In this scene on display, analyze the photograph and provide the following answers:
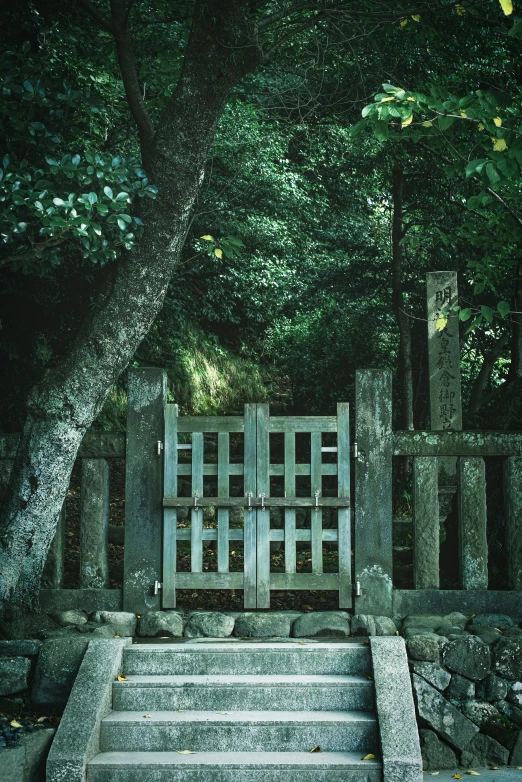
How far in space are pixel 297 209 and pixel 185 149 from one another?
26.6ft

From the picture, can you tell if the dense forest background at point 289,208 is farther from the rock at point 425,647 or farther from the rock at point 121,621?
the rock at point 425,647

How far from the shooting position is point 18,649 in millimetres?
6199

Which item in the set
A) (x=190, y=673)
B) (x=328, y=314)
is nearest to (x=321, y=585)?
(x=190, y=673)

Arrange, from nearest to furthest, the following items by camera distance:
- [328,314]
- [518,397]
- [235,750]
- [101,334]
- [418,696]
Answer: [235,750] → [418,696] → [101,334] → [518,397] → [328,314]

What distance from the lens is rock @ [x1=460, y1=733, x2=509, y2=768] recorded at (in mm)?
5945

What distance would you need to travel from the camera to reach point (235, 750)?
A: 17.9 ft

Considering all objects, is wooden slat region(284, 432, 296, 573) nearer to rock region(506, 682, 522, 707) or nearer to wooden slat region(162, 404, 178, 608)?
wooden slat region(162, 404, 178, 608)

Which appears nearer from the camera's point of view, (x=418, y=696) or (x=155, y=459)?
(x=418, y=696)

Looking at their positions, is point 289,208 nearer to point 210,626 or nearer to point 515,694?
point 210,626

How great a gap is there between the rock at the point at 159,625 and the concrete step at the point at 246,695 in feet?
2.22

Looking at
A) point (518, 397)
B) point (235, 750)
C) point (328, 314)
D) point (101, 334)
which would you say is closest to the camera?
point (235, 750)

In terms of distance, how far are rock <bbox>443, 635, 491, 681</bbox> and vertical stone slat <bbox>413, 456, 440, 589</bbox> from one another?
0.56m

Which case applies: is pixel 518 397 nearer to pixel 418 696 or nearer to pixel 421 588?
pixel 421 588

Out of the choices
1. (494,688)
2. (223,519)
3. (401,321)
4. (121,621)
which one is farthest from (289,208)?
(494,688)
